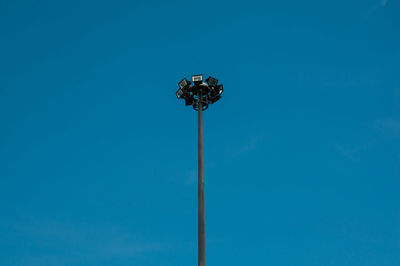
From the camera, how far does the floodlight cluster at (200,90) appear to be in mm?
24094

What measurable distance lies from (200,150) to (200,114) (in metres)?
2.28

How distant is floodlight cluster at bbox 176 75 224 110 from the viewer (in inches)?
949

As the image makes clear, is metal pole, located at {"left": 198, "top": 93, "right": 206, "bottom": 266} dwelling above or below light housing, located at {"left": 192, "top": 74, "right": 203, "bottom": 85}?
below

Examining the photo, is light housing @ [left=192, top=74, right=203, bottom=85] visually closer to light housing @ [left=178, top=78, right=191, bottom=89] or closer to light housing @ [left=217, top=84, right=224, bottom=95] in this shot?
light housing @ [left=178, top=78, right=191, bottom=89]

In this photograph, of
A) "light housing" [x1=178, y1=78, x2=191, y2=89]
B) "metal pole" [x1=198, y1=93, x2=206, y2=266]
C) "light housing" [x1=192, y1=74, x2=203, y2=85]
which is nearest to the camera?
"metal pole" [x1=198, y1=93, x2=206, y2=266]

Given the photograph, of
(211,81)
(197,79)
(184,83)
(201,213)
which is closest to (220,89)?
(211,81)

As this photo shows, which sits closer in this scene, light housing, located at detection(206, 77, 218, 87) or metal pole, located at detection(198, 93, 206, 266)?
metal pole, located at detection(198, 93, 206, 266)

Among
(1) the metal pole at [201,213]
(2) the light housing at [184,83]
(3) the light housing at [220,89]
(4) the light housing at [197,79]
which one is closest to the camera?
(1) the metal pole at [201,213]

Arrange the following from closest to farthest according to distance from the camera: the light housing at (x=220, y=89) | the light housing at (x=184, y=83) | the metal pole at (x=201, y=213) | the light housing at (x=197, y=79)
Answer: the metal pole at (x=201, y=213), the light housing at (x=197, y=79), the light housing at (x=184, y=83), the light housing at (x=220, y=89)

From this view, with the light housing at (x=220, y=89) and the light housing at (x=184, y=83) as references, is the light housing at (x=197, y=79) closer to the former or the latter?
the light housing at (x=184, y=83)

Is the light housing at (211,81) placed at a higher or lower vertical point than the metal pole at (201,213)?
higher

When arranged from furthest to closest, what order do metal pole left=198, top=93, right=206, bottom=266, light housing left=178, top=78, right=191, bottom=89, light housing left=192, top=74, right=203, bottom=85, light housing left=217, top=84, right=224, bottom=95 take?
1. light housing left=217, top=84, right=224, bottom=95
2. light housing left=178, top=78, right=191, bottom=89
3. light housing left=192, top=74, right=203, bottom=85
4. metal pole left=198, top=93, right=206, bottom=266

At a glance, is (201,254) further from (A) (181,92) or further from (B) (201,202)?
(A) (181,92)

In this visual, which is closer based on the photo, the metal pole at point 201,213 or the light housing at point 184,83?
the metal pole at point 201,213
